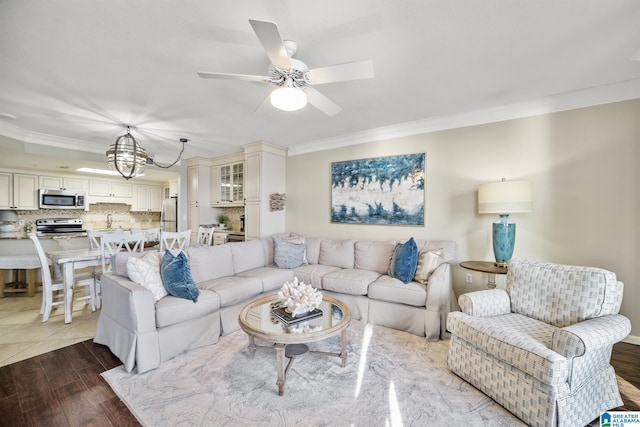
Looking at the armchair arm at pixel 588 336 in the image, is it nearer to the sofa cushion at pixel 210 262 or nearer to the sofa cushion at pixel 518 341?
the sofa cushion at pixel 518 341

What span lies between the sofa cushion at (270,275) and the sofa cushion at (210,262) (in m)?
0.22

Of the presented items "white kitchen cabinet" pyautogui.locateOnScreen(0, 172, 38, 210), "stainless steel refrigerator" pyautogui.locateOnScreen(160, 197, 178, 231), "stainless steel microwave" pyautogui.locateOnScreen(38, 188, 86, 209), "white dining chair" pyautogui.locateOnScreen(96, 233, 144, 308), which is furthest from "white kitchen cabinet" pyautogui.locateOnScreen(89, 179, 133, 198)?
"white dining chair" pyautogui.locateOnScreen(96, 233, 144, 308)

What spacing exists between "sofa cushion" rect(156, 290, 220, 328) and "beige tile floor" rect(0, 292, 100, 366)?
124cm

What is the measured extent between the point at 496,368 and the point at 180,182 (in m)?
6.27

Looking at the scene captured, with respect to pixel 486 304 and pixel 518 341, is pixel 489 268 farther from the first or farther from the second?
pixel 518 341

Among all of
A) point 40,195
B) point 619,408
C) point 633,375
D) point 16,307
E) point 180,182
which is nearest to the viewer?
point 619,408

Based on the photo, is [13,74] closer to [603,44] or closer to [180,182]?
[180,182]

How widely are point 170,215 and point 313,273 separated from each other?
453 centimetres

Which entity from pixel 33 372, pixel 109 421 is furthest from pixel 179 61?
pixel 33 372

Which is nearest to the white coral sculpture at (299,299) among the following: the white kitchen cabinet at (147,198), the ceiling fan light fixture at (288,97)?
the ceiling fan light fixture at (288,97)

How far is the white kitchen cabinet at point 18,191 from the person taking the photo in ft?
15.9

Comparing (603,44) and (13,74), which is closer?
(603,44)

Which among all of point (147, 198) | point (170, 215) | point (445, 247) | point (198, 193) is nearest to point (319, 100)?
point (445, 247)

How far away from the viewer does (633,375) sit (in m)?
2.04
